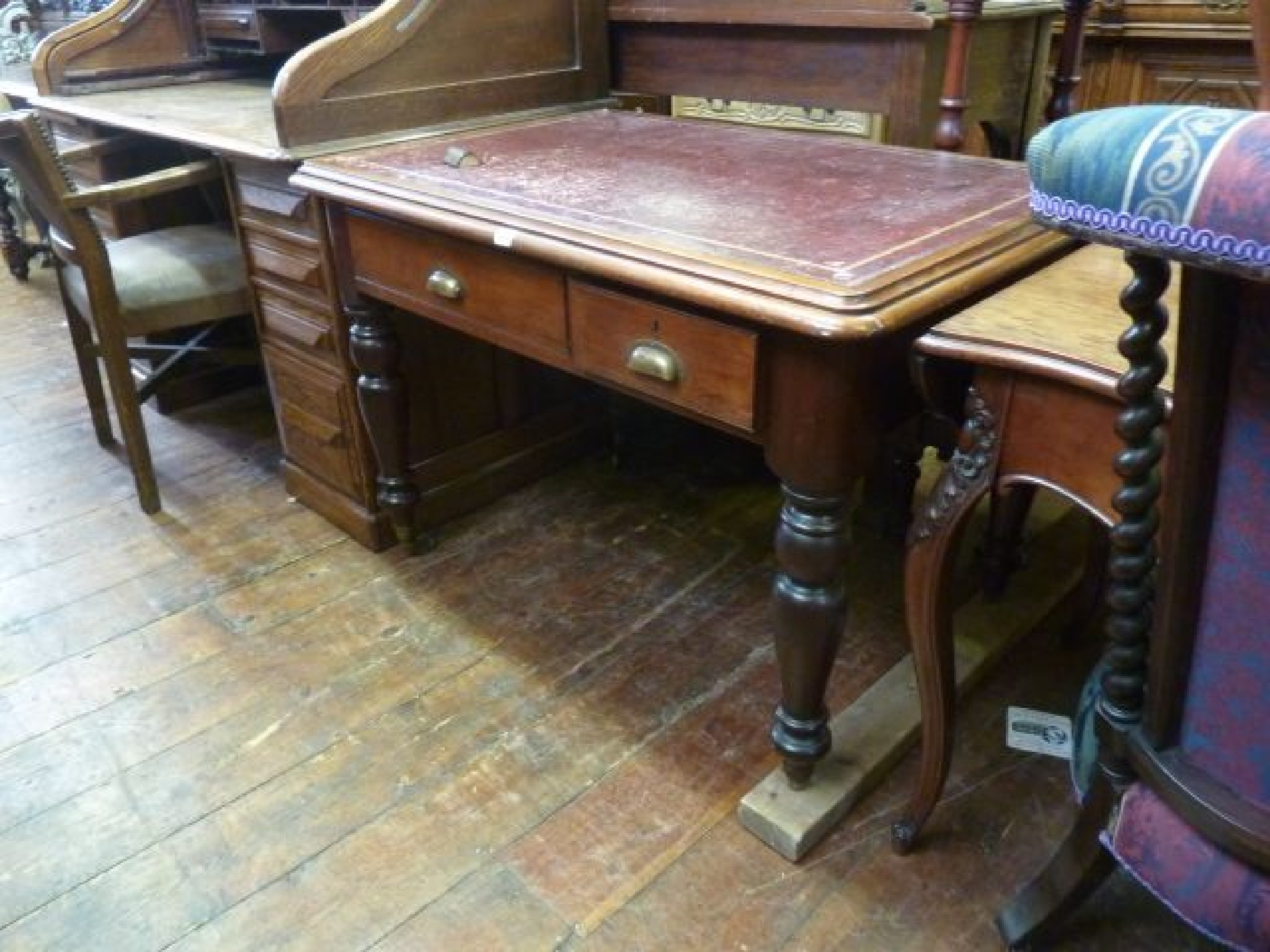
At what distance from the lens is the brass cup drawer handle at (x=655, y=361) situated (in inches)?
43.6

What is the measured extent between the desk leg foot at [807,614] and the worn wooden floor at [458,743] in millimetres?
154

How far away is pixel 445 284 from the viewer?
1.37m

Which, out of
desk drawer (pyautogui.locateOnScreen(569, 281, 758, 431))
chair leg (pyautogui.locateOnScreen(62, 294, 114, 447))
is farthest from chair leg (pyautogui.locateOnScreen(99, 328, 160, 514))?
desk drawer (pyautogui.locateOnScreen(569, 281, 758, 431))

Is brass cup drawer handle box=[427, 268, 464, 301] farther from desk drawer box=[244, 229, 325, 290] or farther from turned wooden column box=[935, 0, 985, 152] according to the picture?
turned wooden column box=[935, 0, 985, 152]

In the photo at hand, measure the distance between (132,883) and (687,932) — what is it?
2.26 feet

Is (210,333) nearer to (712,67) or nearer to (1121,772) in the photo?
(712,67)

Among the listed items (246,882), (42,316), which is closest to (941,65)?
(246,882)

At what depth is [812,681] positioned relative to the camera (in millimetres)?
1173

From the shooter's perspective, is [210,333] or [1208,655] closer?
[1208,655]

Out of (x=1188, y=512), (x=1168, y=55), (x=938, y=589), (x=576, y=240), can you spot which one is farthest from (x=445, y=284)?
(x=1168, y=55)

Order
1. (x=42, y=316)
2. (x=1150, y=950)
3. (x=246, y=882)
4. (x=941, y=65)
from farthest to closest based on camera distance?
(x=42, y=316) < (x=941, y=65) < (x=246, y=882) < (x=1150, y=950)

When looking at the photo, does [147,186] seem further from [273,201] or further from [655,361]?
[655,361]

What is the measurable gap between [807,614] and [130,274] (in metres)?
1.56

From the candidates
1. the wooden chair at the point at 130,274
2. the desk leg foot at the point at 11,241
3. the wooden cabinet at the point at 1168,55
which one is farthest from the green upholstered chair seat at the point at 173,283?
the wooden cabinet at the point at 1168,55
